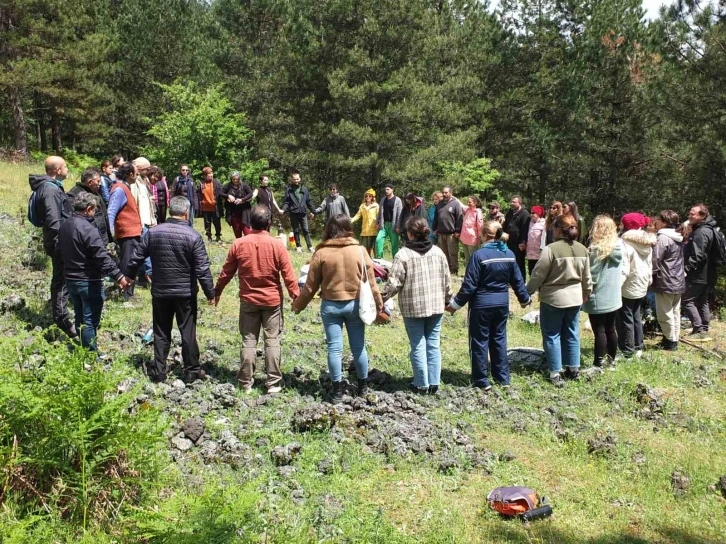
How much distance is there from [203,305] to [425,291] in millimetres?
4673

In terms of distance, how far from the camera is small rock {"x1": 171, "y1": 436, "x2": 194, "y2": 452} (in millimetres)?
4883

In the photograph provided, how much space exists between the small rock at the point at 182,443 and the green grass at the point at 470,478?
0.93 feet

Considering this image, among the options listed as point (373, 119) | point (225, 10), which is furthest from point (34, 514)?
point (225, 10)

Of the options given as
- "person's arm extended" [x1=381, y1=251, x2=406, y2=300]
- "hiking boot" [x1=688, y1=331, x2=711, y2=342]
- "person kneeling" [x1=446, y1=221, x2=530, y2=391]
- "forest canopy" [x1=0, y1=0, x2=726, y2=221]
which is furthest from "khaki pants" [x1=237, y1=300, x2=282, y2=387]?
"forest canopy" [x1=0, y1=0, x2=726, y2=221]

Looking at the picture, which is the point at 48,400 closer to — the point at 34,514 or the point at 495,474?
the point at 34,514

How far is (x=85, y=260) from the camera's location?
20.3 ft

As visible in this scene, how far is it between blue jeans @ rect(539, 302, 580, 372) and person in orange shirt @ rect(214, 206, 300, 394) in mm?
3174

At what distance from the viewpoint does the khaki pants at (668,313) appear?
881 centimetres

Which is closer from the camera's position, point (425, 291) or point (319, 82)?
point (425, 291)

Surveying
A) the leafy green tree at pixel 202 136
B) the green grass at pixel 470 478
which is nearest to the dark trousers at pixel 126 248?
the green grass at pixel 470 478

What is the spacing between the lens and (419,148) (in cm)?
2194

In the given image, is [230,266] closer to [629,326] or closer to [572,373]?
[572,373]

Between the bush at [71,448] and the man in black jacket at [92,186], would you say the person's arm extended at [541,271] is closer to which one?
the bush at [71,448]

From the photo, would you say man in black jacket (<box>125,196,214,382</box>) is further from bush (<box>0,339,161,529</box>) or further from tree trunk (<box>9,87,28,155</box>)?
tree trunk (<box>9,87,28,155</box>)
